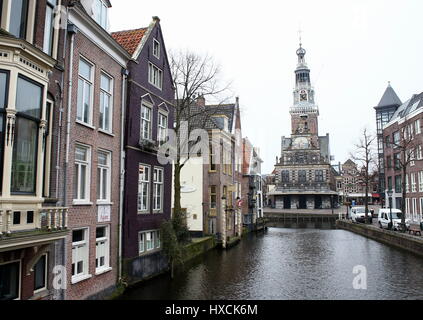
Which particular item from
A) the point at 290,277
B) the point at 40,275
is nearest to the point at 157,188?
the point at 290,277

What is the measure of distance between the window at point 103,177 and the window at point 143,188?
2.80m

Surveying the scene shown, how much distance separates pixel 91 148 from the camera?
13.2 meters

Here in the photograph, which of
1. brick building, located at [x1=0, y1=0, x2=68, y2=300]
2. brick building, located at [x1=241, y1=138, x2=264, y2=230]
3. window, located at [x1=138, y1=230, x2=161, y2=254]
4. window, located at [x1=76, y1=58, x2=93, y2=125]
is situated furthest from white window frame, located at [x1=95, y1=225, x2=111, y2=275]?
brick building, located at [x1=241, y1=138, x2=264, y2=230]

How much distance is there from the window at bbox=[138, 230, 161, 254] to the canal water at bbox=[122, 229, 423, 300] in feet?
5.40

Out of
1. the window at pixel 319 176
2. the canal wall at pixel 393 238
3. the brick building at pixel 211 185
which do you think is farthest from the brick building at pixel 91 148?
the window at pixel 319 176

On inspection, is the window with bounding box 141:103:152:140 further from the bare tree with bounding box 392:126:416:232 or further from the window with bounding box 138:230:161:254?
the bare tree with bounding box 392:126:416:232

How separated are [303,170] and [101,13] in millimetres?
83832

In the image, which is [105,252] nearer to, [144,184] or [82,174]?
[82,174]

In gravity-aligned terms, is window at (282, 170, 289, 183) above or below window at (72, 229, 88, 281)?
above

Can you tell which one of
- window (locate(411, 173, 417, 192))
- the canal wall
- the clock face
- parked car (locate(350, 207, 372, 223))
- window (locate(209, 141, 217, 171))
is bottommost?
the canal wall

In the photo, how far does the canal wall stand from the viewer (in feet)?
84.1

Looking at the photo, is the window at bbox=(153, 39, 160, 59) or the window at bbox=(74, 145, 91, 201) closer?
the window at bbox=(74, 145, 91, 201)

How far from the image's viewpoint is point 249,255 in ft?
88.8
